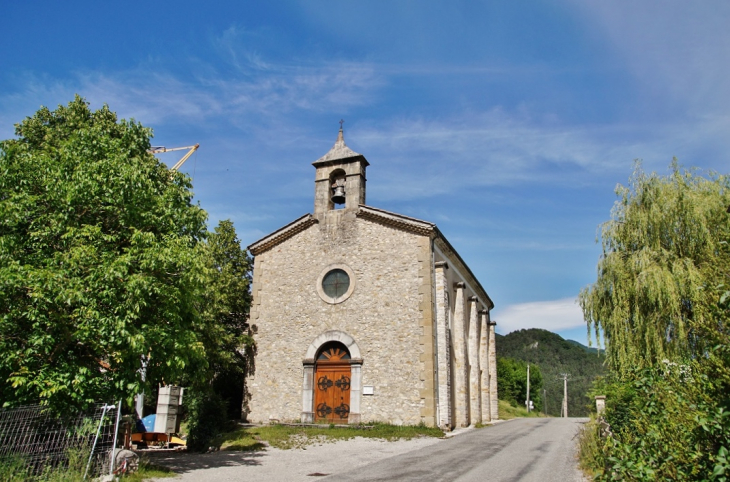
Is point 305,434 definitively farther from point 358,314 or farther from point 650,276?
point 650,276

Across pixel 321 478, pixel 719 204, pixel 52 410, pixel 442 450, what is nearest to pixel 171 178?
pixel 52 410

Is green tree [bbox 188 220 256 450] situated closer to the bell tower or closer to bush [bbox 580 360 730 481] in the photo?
the bell tower

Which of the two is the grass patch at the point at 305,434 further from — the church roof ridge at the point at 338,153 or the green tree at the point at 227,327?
the church roof ridge at the point at 338,153

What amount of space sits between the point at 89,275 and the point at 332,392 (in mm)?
11254

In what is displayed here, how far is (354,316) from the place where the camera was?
1884 centimetres

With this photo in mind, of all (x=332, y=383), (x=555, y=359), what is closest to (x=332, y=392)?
(x=332, y=383)

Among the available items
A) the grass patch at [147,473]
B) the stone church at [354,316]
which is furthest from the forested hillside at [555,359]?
the grass patch at [147,473]

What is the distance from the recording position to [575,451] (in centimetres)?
1249

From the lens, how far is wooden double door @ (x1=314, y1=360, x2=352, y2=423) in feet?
59.6

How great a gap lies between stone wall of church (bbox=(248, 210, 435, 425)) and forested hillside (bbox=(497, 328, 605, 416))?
2396 inches

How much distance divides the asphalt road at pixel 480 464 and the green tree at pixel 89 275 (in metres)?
4.51

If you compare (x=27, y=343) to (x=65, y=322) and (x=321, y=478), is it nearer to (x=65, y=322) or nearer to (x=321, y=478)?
(x=65, y=322)

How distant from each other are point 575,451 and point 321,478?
7168mm

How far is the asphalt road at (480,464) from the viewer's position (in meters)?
8.89
